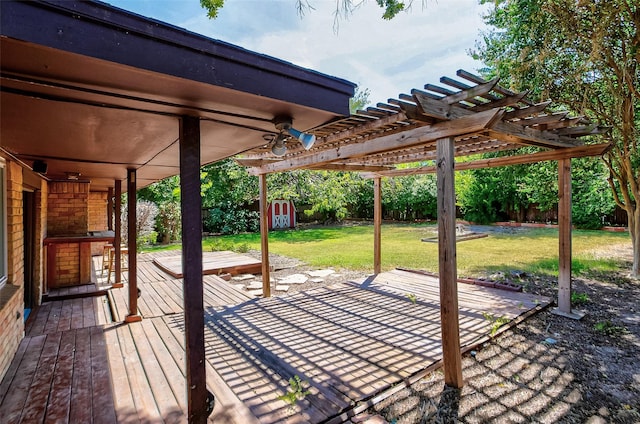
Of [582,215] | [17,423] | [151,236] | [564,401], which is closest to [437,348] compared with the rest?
[564,401]

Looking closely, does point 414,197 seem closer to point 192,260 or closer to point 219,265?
point 219,265

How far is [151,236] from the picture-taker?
12.6 metres

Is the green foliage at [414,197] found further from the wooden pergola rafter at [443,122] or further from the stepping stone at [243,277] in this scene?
the wooden pergola rafter at [443,122]

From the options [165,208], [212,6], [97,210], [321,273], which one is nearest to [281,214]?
[165,208]

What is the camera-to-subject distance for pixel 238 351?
3547 millimetres

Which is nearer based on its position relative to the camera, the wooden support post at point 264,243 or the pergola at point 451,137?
the pergola at point 451,137

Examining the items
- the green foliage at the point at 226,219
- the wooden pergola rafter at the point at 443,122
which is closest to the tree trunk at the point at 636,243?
A: the wooden pergola rafter at the point at 443,122

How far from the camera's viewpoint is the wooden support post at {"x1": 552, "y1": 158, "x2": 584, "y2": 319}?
178 inches

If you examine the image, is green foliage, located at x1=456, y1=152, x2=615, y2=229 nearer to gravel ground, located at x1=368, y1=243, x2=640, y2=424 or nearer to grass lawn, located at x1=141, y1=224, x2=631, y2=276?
grass lawn, located at x1=141, y1=224, x2=631, y2=276

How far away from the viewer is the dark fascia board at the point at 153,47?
3.24 feet

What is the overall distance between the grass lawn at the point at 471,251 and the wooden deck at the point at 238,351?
2744 millimetres

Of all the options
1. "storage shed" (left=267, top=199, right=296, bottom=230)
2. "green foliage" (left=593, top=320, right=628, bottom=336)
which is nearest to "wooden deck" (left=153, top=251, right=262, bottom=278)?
"green foliage" (left=593, top=320, right=628, bottom=336)

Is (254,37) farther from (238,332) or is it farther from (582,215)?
(582,215)

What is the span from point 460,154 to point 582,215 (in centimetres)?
1400
